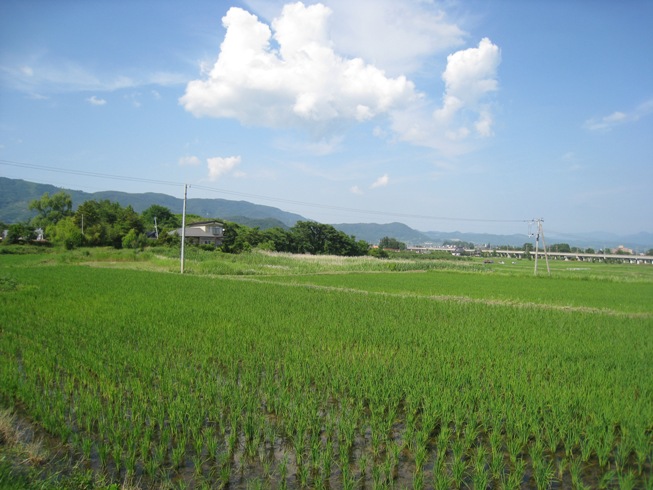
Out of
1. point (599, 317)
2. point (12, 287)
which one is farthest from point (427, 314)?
point (12, 287)

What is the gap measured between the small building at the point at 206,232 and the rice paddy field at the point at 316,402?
3960 cm

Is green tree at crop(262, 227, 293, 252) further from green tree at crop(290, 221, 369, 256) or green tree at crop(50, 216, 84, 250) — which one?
green tree at crop(50, 216, 84, 250)

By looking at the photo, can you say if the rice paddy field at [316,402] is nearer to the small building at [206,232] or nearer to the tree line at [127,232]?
the tree line at [127,232]

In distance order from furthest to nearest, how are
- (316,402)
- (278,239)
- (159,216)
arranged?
(159,216) < (278,239) < (316,402)

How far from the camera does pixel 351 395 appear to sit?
5.42m

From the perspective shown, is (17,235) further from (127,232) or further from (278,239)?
(278,239)

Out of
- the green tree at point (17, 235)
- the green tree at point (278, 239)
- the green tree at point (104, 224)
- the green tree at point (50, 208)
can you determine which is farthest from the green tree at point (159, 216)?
the green tree at point (17, 235)

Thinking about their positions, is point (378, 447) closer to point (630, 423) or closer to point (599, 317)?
point (630, 423)

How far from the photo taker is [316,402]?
505cm

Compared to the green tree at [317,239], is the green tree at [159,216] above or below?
above

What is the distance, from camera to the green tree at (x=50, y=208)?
47.1 metres

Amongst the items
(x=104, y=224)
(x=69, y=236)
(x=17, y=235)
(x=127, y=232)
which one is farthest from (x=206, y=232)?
(x=17, y=235)

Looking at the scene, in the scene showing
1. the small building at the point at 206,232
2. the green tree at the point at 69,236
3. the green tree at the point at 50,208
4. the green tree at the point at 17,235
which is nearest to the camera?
the green tree at the point at 69,236

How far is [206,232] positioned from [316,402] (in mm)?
47930
